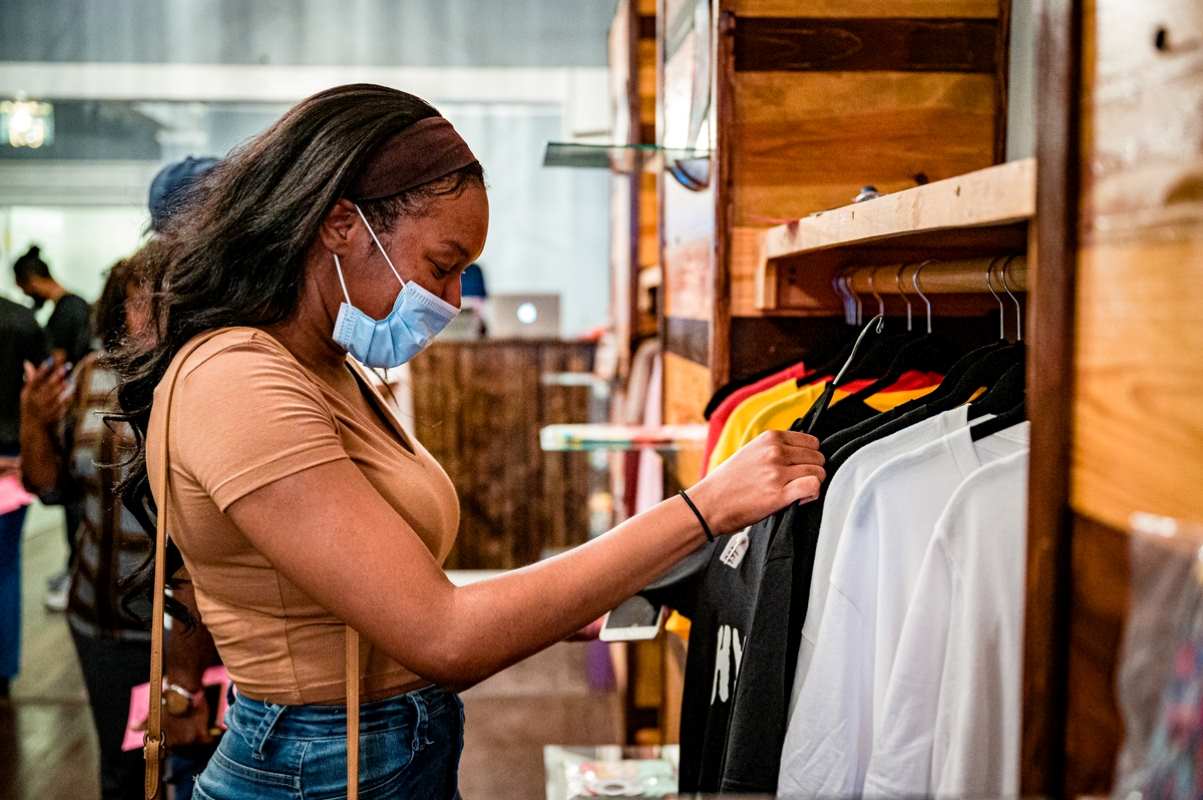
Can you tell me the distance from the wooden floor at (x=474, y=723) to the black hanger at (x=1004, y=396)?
2535 millimetres

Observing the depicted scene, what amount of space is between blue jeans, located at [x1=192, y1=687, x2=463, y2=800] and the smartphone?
1.35ft

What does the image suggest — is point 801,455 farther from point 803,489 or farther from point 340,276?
point 340,276

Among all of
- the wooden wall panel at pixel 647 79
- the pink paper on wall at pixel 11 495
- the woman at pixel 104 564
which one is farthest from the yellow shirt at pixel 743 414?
the pink paper on wall at pixel 11 495

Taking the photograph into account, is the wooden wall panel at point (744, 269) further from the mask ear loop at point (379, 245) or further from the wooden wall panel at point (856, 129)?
the mask ear loop at point (379, 245)

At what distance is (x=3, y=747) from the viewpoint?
152 inches

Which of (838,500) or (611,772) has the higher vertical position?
(838,500)

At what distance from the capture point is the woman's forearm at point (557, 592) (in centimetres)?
123

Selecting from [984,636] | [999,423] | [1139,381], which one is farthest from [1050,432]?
[999,423]

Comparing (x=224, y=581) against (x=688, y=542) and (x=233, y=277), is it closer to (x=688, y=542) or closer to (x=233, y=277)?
(x=233, y=277)

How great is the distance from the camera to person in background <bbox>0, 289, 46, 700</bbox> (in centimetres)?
392

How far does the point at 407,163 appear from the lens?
4.56 feet

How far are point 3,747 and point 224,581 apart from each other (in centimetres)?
309

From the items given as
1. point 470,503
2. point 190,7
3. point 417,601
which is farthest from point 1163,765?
point 190,7

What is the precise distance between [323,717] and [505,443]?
447cm
